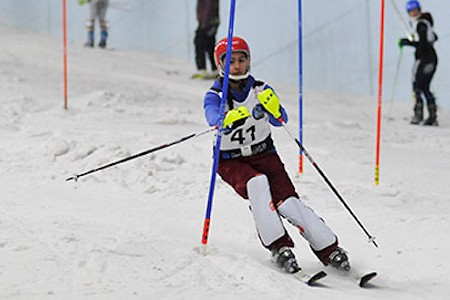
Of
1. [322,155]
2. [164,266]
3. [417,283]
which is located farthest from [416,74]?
[164,266]

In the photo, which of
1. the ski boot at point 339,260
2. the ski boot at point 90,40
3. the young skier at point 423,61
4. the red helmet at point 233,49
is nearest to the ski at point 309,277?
the ski boot at point 339,260

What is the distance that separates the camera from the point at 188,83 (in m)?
10.5

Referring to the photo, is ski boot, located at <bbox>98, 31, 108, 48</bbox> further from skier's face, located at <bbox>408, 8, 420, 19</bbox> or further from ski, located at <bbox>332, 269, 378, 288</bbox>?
ski, located at <bbox>332, 269, 378, 288</bbox>

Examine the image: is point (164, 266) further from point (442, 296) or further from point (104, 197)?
point (104, 197)

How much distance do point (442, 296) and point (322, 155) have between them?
323 centimetres

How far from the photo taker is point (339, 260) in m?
3.93

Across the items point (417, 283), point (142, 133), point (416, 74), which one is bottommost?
point (417, 283)

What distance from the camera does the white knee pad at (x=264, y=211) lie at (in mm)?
3918

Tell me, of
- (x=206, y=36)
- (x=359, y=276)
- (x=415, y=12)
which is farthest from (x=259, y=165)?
(x=206, y=36)

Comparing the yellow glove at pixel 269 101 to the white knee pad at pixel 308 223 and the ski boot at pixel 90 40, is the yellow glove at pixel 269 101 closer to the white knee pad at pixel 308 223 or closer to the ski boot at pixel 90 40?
the white knee pad at pixel 308 223

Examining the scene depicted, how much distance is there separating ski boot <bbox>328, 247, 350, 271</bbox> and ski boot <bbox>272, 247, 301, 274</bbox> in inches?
8.7

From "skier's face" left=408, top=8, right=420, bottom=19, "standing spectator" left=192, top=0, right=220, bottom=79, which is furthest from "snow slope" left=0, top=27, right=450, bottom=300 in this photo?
"skier's face" left=408, top=8, right=420, bottom=19

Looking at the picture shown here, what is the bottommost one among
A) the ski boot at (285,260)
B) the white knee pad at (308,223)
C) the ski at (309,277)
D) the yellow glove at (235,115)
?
the ski at (309,277)

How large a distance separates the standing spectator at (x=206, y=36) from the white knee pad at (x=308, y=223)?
6958 mm
